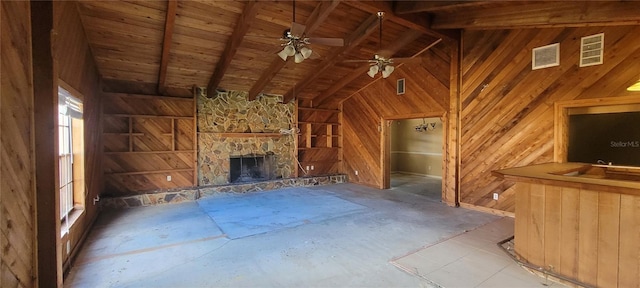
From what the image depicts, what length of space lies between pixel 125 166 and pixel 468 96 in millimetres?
7502

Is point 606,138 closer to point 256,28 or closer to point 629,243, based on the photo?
point 629,243

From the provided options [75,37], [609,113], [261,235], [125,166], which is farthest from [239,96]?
[609,113]

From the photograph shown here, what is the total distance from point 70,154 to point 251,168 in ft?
15.1

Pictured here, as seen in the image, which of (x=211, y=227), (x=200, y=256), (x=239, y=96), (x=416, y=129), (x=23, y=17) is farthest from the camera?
(x=416, y=129)

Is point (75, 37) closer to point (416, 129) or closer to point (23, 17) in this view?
point (23, 17)

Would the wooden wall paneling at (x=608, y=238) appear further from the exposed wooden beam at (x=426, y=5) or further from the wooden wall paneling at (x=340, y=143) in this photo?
the wooden wall paneling at (x=340, y=143)

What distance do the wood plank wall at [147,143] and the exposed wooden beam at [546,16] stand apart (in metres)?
6.05

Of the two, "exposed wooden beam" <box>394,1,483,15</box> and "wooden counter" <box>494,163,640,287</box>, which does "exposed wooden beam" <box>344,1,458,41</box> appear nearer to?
"exposed wooden beam" <box>394,1,483,15</box>

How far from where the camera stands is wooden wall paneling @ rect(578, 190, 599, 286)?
8.27 ft

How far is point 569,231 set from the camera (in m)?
2.68

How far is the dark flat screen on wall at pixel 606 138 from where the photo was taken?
3.63 meters

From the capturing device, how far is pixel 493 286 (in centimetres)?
260

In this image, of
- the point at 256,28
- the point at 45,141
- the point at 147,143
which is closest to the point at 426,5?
the point at 256,28

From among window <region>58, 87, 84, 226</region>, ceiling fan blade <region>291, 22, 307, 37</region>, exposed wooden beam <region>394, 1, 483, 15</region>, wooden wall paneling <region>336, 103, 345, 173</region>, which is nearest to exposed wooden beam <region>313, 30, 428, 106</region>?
exposed wooden beam <region>394, 1, 483, 15</region>
